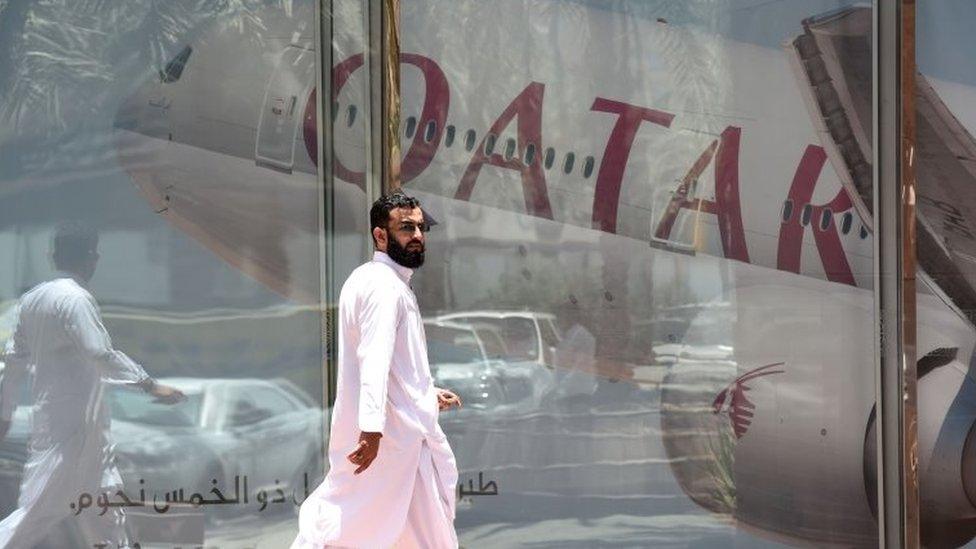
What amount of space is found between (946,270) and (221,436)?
3184 mm

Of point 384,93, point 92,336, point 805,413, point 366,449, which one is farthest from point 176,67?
point 805,413

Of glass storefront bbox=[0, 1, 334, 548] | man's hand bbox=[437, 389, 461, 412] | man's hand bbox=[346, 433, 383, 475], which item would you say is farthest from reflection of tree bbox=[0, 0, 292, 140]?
man's hand bbox=[346, 433, 383, 475]

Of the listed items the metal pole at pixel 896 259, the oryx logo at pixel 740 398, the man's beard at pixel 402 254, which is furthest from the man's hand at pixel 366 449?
the metal pole at pixel 896 259

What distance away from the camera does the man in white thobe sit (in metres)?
6.32

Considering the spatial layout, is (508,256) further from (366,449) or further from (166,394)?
(366,449)

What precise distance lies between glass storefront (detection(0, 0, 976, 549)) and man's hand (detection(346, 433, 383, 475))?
173cm

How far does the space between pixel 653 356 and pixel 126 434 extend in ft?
7.47

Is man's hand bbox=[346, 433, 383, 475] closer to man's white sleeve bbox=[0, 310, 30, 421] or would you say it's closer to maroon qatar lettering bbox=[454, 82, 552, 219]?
maroon qatar lettering bbox=[454, 82, 552, 219]

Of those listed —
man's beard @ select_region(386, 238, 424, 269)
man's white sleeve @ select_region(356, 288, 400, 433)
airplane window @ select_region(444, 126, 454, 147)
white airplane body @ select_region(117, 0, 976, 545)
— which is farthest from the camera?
airplane window @ select_region(444, 126, 454, 147)

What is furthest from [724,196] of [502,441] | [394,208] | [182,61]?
[182,61]

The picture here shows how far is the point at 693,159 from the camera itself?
7848 mm

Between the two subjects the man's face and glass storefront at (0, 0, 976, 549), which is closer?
the man's face

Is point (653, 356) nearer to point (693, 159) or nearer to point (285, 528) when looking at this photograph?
point (693, 159)

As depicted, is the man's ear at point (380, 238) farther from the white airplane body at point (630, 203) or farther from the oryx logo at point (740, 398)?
the oryx logo at point (740, 398)
